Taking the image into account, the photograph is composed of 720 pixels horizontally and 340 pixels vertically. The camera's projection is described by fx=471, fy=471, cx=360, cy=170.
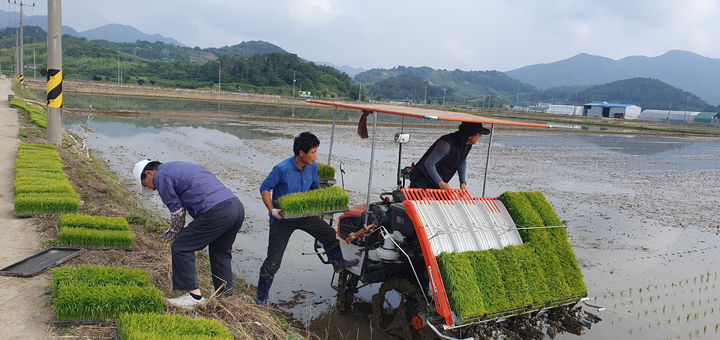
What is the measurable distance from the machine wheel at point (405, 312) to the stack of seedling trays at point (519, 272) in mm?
531

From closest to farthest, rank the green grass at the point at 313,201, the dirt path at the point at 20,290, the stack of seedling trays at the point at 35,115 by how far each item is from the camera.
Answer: the dirt path at the point at 20,290, the green grass at the point at 313,201, the stack of seedling trays at the point at 35,115

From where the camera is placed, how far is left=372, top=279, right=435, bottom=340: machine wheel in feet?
14.9

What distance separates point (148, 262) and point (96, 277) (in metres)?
1.07

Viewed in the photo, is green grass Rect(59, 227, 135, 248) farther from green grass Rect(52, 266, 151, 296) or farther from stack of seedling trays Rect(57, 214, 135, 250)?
green grass Rect(52, 266, 151, 296)

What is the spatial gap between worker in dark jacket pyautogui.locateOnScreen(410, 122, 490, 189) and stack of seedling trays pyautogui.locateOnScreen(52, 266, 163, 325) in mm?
3232

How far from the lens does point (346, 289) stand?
18.7 ft

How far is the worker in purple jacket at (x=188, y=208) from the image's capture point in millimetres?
4000

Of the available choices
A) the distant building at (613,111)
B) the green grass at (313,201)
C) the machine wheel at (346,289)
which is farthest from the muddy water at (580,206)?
the distant building at (613,111)

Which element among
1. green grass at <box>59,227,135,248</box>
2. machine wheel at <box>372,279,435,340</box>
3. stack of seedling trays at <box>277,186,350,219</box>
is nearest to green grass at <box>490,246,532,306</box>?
machine wheel at <box>372,279,435,340</box>

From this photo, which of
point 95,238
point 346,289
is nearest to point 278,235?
point 346,289

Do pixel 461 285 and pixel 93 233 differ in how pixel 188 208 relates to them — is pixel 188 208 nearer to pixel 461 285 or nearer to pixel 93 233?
pixel 93 233

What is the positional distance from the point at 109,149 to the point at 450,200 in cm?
1519

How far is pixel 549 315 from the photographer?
4926 millimetres

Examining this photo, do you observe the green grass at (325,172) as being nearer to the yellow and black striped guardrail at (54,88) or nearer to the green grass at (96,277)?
the green grass at (96,277)
